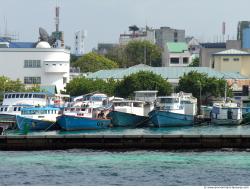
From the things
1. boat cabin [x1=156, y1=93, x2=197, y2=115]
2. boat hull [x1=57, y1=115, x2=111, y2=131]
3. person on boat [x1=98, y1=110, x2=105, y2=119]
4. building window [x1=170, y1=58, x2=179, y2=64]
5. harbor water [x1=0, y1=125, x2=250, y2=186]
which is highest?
building window [x1=170, y1=58, x2=179, y2=64]

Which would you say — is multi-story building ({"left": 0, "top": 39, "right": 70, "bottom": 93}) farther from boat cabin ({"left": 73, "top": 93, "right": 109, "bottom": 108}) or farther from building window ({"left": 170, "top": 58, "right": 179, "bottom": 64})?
building window ({"left": 170, "top": 58, "right": 179, "bottom": 64})

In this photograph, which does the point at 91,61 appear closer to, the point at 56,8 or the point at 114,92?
the point at 56,8

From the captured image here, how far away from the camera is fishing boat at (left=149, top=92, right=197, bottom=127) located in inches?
3460

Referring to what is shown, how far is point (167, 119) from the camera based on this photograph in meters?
88.2

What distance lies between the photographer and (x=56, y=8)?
18175 centimetres

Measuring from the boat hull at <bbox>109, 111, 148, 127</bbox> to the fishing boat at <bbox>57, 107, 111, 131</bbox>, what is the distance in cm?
154

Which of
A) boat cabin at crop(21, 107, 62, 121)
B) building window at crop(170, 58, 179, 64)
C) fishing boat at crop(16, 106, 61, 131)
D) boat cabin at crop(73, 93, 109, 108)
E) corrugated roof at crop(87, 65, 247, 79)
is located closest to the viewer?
fishing boat at crop(16, 106, 61, 131)

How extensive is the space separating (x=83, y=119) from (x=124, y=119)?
7.38 metres

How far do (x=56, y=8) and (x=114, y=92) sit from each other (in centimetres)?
7102

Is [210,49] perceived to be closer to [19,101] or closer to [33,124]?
[19,101]

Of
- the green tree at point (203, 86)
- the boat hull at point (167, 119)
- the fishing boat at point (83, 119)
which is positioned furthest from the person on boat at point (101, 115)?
the green tree at point (203, 86)

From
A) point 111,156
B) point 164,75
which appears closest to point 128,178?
point 111,156

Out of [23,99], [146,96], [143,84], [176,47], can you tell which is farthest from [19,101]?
[176,47]

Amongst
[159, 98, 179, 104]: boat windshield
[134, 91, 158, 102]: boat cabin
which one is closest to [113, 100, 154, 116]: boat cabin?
[159, 98, 179, 104]: boat windshield
